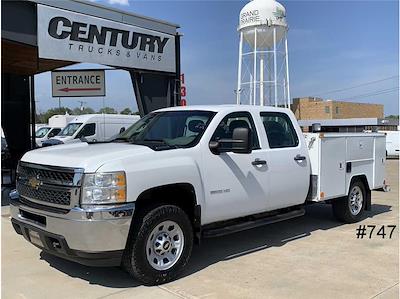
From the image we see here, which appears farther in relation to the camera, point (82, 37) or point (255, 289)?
point (82, 37)

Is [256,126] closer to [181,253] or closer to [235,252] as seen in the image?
[235,252]

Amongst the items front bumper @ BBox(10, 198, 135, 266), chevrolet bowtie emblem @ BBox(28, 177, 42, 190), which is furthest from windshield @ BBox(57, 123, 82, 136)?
front bumper @ BBox(10, 198, 135, 266)

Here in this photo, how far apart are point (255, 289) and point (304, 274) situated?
2.67 feet

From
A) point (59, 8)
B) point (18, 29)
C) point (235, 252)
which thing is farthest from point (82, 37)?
point (235, 252)

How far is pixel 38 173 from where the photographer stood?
5285 millimetres

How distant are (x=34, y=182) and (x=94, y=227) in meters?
1.10

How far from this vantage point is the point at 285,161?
269 inches

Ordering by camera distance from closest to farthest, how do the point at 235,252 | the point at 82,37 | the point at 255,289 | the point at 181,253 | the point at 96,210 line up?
the point at 96,210, the point at 255,289, the point at 181,253, the point at 235,252, the point at 82,37

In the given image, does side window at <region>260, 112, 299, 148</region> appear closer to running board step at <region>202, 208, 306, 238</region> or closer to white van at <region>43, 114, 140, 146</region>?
running board step at <region>202, 208, 306, 238</region>

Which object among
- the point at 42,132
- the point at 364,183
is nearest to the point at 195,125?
the point at 364,183

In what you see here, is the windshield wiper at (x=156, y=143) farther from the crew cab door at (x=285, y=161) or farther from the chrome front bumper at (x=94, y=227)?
the crew cab door at (x=285, y=161)

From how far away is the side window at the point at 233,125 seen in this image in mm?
6105

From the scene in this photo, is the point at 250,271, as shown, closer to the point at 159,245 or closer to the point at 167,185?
the point at 159,245

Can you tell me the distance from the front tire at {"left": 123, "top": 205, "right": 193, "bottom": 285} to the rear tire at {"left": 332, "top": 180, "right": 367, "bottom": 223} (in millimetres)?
3834
